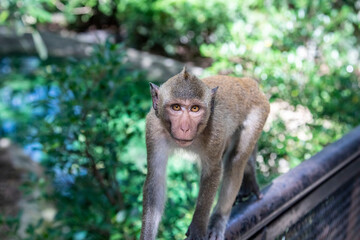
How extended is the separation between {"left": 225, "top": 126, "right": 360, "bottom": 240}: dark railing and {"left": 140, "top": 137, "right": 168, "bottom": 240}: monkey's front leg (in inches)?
20.3

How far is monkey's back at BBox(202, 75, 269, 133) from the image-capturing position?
266cm

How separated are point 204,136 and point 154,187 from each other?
426mm

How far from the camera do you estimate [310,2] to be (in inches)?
268

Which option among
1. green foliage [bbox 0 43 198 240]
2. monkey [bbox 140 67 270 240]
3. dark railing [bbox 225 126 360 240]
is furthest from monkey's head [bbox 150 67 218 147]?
green foliage [bbox 0 43 198 240]

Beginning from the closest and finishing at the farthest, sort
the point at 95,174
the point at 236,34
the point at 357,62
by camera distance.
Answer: the point at 95,174
the point at 236,34
the point at 357,62

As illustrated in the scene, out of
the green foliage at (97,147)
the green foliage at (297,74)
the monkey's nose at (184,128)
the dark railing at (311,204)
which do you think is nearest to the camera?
the dark railing at (311,204)

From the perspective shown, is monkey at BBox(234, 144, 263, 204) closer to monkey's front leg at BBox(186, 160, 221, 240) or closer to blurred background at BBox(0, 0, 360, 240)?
monkey's front leg at BBox(186, 160, 221, 240)

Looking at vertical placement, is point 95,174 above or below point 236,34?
below

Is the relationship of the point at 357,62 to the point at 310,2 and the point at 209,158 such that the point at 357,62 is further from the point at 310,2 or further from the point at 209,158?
the point at 209,158

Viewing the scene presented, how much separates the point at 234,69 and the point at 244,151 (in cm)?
213

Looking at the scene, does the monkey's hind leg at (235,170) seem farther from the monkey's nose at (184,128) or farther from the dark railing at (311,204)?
the monkey's nose at (184,128)

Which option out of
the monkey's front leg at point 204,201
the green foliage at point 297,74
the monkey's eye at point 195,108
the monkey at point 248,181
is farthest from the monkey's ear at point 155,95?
the green foliage at point 297,74

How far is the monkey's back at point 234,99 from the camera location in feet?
8.72

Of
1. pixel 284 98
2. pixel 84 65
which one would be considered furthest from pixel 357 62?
pixel 84 65
